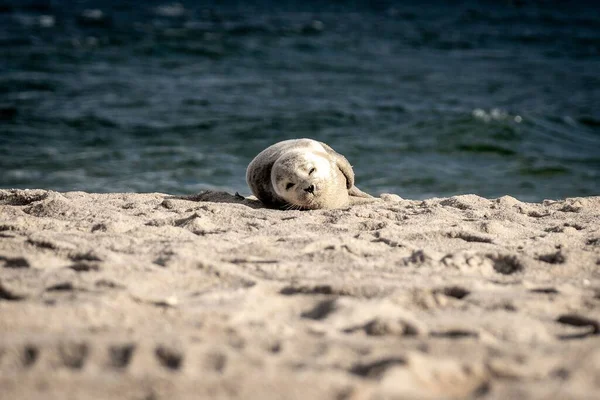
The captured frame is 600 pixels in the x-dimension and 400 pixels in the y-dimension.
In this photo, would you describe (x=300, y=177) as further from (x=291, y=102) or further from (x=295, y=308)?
(x=291, y=102)

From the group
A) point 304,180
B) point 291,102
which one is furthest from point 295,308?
point 291,102

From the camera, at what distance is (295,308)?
10.6ft

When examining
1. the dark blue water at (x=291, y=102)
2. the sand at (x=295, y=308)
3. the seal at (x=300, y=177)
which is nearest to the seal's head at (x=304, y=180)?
the seal at (x=300, y=177)

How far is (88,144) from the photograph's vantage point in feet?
37.4

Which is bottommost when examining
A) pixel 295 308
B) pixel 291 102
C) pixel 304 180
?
pixel 291 102

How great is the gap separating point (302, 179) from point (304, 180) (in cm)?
2

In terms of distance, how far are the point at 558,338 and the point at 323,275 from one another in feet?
4.01

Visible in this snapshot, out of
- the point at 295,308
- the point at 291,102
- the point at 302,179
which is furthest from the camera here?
the point at 291,102

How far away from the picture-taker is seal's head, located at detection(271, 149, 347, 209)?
601 centimetres

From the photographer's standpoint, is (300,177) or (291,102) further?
(291,102)

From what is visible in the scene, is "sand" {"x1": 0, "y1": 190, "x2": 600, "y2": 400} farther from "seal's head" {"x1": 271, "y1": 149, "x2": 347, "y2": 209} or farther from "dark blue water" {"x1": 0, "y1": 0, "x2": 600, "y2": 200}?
"dark blue water" {"x1": 0, "y1": 0, "x2": 600, "y2": 200}

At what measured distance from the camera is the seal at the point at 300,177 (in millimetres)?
6031

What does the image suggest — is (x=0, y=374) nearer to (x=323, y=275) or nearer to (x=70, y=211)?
(x=323, y=275)

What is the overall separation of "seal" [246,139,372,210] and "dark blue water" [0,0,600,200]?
8.48ft
